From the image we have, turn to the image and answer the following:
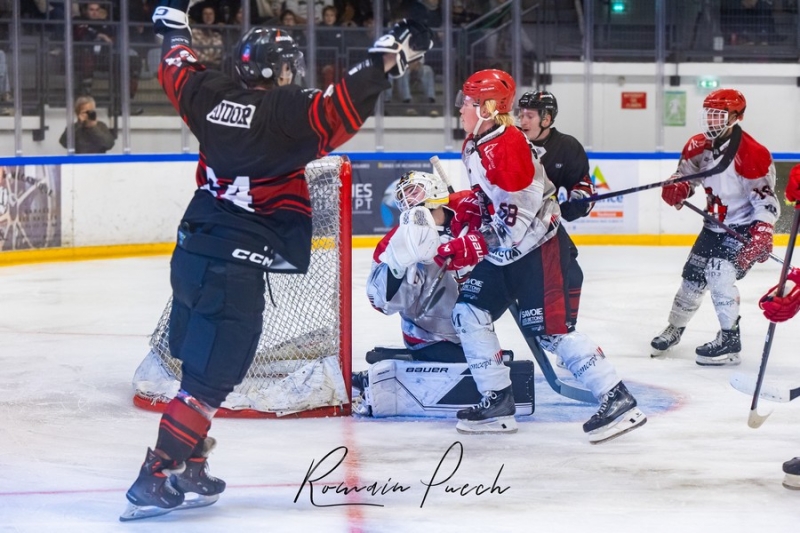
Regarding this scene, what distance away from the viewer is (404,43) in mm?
2875

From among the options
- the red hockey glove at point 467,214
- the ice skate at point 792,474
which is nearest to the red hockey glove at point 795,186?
the ice skate at point 792,474

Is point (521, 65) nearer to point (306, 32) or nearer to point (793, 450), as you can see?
point (306, 32)

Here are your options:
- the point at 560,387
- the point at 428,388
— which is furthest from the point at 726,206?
the point at 428,388

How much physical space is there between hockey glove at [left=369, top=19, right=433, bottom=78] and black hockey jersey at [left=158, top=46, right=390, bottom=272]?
41mm

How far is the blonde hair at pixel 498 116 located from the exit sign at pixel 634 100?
621 centimetres

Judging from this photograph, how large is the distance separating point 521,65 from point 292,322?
6.05 m

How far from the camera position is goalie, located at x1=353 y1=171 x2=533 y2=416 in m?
4.18

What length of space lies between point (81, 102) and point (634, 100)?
413cm

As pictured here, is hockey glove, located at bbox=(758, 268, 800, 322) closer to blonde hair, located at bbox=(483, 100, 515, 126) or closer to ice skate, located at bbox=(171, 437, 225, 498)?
blonde hair, located at bbox=(483, 100, 515, 126)

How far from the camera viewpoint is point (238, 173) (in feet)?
10.1

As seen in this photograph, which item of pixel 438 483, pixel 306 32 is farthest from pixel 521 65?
pixel 438 483

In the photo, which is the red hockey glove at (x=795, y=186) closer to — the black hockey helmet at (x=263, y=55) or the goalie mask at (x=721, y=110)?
the black hockey helmet at (x=263, y=55)

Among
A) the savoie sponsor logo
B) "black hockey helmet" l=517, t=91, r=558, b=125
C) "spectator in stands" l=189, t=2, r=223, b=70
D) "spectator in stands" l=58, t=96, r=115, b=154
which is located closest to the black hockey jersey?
the savoie sponsor logo

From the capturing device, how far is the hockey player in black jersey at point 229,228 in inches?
119
